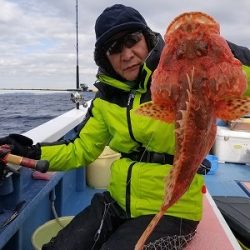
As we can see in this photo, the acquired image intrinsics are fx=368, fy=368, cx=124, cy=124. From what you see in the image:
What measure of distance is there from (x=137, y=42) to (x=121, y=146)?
852mm

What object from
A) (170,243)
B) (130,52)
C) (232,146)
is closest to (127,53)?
(130,52)

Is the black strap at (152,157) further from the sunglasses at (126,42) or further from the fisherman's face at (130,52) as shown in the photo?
the sunglasses at (126,42)

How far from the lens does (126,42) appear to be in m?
2.87

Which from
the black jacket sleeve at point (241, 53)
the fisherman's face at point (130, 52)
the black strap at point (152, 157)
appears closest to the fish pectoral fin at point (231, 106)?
the black jacket sleeve at point (241, 53)

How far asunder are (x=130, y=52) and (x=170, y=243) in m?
1.47

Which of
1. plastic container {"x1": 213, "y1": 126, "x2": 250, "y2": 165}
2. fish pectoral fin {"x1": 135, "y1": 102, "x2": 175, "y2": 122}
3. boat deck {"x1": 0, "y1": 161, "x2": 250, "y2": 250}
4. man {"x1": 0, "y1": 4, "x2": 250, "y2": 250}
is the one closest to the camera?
fish pectoral fin {"x1": 135, "y1": 102, "x2": 175, "y2": 122}

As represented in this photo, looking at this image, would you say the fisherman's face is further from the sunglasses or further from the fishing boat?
the fishing boat

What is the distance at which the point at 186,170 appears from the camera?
183 cm

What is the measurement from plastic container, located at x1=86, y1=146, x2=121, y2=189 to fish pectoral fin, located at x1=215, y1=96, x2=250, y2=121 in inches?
144

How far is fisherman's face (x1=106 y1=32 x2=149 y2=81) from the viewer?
2865 millimetres

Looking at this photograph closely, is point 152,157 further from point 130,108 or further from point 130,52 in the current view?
point 130,52

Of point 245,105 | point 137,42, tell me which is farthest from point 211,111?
point 137,42

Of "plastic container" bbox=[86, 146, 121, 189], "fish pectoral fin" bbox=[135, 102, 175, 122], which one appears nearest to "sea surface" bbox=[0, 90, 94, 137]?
"plastic container" bbox=[86, 146, 121, 189]

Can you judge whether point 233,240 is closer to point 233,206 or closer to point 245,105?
point 233,206
